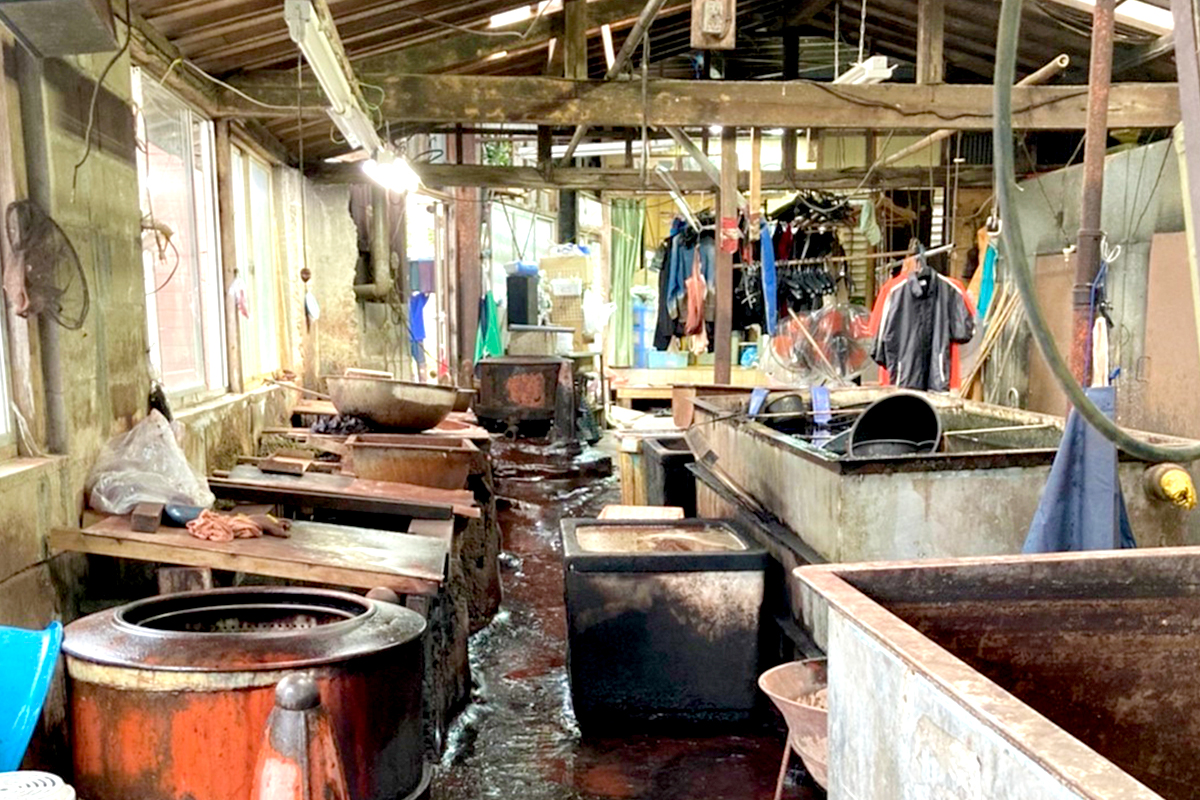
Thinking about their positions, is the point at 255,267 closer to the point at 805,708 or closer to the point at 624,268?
the point at 805,708

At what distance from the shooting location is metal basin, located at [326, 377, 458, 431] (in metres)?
6.40

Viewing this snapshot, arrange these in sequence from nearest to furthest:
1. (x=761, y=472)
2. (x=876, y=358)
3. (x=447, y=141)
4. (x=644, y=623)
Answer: (x=644, y=623)
(x=761, y=472)
(x=876, y=358)
(x=447, y=141)

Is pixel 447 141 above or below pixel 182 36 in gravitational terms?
above

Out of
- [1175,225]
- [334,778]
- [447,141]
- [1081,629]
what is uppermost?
[447,141]

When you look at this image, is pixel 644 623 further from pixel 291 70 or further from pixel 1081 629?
pixel 291 70

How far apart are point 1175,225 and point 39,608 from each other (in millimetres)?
8879

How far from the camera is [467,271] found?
14180 millimetres

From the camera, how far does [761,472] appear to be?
558cm

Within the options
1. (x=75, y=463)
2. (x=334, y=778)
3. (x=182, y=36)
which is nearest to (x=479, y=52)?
(x=182, y=36)

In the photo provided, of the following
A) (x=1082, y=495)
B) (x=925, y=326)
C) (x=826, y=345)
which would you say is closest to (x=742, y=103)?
(x=925, y=326)

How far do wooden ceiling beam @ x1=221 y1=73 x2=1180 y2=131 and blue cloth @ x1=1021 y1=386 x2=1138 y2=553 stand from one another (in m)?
4.00

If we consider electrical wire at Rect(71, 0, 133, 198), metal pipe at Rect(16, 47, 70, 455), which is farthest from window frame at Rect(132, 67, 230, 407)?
metal pipe at Rect(16, 47, 70, 455)

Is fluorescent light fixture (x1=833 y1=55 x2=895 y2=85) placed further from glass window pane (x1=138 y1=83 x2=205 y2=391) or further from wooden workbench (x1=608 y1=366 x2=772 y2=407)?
wooden workbench (x1=608 y1=366 x2=772 y2=407)

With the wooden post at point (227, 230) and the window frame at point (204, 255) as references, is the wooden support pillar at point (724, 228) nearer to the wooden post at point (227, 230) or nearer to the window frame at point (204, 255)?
the wooden post at point (227, 230)
